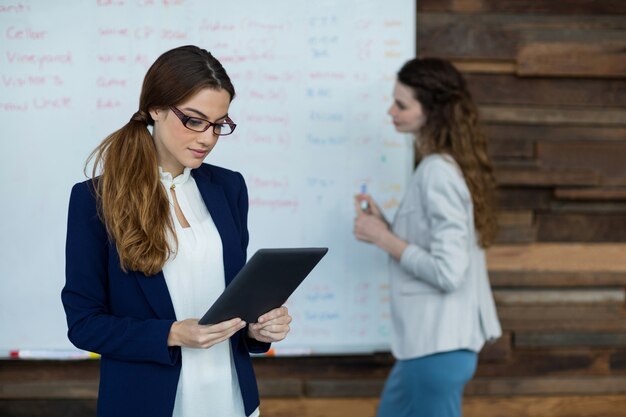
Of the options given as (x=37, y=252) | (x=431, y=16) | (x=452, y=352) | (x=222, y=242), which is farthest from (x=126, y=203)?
(x=431, y=16)

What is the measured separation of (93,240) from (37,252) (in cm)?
154

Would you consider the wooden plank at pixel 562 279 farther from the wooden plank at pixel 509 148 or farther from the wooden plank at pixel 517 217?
the wooden plank at pixel 509 148

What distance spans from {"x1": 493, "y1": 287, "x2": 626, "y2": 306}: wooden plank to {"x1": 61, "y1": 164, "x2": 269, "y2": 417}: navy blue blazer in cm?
192

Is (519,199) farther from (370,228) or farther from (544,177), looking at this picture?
(370,228)

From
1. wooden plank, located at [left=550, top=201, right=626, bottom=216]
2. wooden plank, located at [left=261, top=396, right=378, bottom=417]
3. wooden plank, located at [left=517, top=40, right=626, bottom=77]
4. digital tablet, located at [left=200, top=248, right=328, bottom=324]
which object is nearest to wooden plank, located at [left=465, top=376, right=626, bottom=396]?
wooden plank, located at [left=261, top=396, right=378, bottom=417]

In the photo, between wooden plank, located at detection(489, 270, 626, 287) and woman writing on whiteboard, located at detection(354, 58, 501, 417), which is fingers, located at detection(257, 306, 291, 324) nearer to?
woman writing on whiteboard, located at detection(354, 58, 501, 417)

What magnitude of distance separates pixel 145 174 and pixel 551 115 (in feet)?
6.87

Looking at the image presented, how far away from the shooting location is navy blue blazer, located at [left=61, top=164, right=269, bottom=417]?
1633 mm

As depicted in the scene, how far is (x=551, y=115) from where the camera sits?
10.9ft

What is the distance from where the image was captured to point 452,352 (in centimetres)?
258

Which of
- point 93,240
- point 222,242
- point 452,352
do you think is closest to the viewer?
point 93,240

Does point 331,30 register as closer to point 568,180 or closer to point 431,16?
point 431,16

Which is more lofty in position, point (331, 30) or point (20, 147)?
point (331, 30)

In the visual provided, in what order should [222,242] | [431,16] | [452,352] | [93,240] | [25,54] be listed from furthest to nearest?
[431,16] < [25,54] < [452,352] < [222,242] < [93,240]
